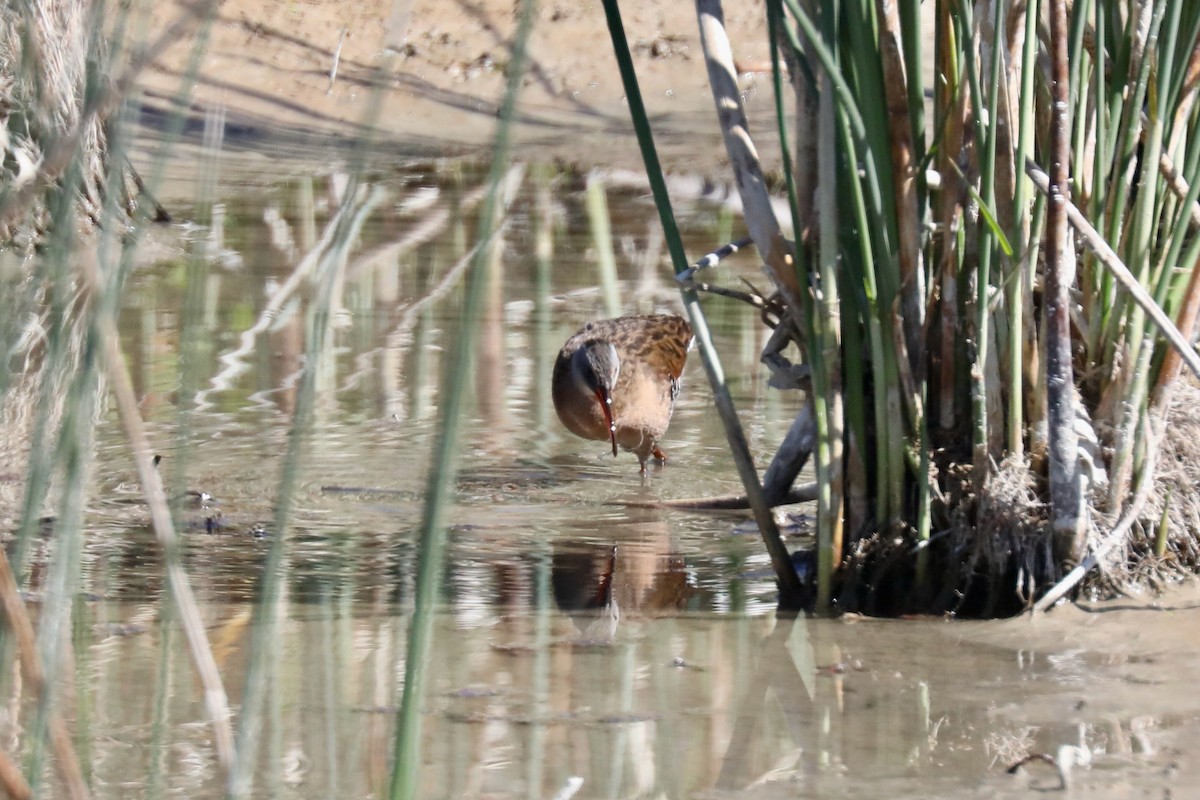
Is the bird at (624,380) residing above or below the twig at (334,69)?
A: below

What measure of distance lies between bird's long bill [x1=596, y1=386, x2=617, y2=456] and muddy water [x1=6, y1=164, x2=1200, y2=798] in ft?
0.40

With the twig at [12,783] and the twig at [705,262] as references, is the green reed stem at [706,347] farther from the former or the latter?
the twig at [12,783]

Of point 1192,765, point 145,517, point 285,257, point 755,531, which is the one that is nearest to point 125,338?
point 285,257

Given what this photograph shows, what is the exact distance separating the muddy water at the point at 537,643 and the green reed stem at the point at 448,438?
0.19 metres

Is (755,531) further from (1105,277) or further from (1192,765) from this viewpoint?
(1192,765)

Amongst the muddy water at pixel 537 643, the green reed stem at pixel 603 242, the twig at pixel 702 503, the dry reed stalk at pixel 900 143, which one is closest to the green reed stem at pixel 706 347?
the muddy water at pixel 537 643

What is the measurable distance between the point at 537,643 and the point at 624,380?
266cm

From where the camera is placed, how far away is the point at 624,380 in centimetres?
608

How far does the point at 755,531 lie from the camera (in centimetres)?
451

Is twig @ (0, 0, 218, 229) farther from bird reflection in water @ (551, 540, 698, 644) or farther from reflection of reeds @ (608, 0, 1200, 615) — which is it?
bird reflection in water @ (551, 540, 698, 644)

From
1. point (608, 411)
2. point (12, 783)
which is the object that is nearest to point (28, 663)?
point (12, 783)

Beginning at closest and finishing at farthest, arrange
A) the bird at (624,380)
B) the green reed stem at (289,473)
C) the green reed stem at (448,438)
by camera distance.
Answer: the green reed stem at (448,438) < the green reed stem at (289,473) < the bird at (624,380)

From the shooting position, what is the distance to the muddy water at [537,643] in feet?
9.10

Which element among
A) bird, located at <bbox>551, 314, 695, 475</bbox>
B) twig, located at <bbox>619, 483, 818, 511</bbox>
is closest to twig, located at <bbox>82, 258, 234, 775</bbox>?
twig, located at <bbox>619, 483, 818, 511</bbox>
